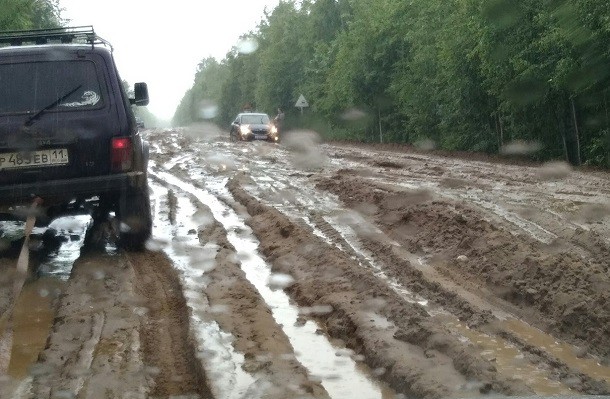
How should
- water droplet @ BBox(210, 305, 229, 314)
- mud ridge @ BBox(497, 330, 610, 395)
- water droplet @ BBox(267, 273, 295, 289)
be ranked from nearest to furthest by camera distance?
mud ridge @ BBox(497, 330, 610, 395), water droplet @ BBox(210, 305, 229, 314), water droplet @ BBox(267, 273, 295, 289)

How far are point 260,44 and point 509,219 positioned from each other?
82.3 metres

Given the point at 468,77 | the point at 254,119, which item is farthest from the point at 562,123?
the point at 254,119

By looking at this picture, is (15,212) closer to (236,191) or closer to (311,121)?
(236,191)

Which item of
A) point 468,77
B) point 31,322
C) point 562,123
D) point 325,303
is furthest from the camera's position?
point 468,77

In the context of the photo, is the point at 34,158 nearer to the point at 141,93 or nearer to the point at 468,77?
the point at 141,93

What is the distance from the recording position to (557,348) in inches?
207

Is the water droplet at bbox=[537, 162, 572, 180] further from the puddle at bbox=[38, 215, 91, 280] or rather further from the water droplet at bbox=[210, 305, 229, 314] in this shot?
the water droplet at bbox=[210, 305, 229, 314]

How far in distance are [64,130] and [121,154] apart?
0.52 m

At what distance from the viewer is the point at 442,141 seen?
1120 inches

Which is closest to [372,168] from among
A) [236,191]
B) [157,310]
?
[236,191]

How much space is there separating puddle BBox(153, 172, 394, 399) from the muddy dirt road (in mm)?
17

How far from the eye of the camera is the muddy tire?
27.7 feet

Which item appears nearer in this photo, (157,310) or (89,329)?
(89,329)

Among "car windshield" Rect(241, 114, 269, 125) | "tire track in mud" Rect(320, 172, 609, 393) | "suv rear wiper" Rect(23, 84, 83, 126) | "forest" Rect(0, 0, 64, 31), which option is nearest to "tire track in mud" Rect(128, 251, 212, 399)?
"suv rear wiper" Rect(23, 84, 83, 126)
